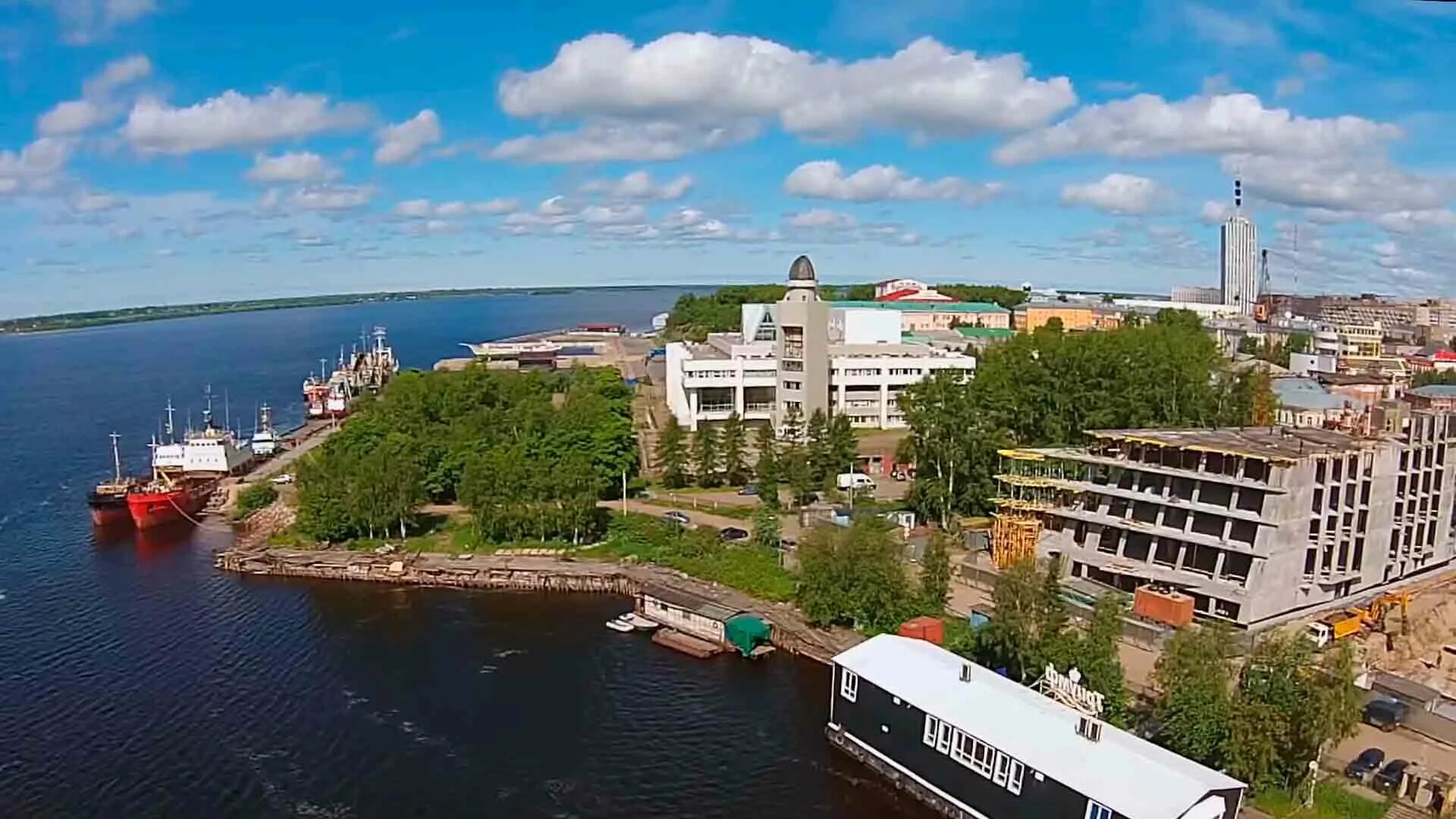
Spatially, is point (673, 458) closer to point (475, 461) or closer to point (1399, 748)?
point (475, 461)

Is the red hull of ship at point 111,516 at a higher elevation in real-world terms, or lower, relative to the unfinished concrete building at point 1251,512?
lower

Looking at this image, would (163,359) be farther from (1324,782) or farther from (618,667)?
(1324,782)

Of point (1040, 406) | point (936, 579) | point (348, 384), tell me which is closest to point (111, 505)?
point (348, 384)

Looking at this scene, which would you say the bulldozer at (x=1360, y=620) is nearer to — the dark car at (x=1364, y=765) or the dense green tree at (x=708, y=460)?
the dark car at (x=1364, y=765)

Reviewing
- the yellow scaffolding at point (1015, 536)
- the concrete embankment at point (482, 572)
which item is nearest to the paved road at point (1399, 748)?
the yellow scaffolding at point (1015, 536)

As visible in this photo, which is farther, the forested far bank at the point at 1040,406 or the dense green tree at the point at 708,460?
the dense green tree at the point at 708,460

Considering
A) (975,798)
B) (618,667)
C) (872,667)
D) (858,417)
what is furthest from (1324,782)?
(858,417)
